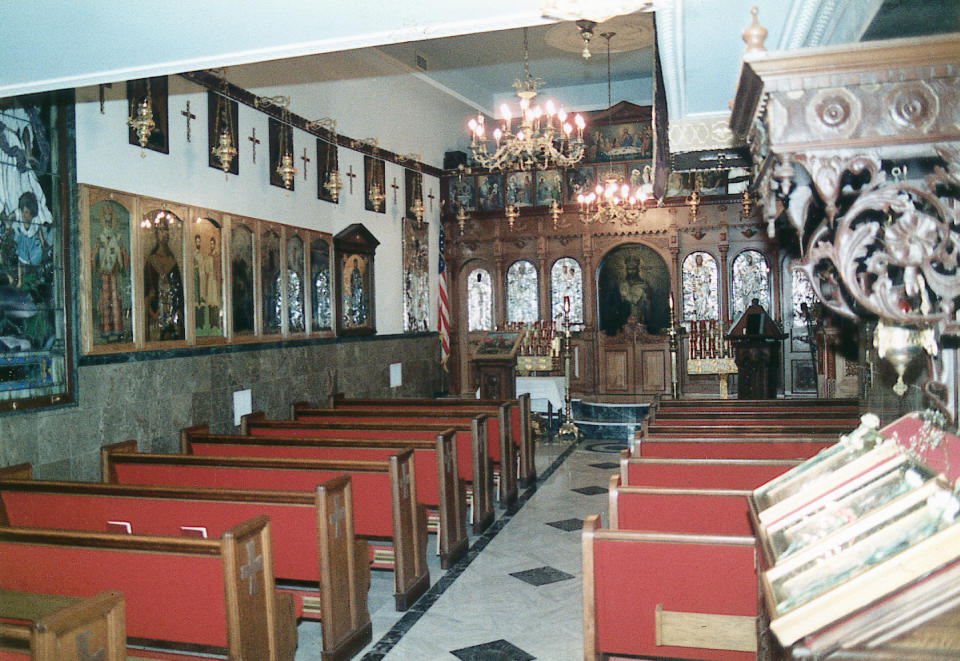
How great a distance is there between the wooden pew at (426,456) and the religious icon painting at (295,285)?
2907mm

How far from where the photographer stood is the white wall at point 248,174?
5914 millimetres

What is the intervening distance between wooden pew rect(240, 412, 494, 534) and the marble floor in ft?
0.76

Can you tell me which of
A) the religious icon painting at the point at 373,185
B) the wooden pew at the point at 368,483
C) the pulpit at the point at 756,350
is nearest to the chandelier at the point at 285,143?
the religious icon painting at the point at 373,185

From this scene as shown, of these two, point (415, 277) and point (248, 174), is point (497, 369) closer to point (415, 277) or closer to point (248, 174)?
point (415, 277)

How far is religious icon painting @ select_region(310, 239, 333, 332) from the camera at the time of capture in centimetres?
884

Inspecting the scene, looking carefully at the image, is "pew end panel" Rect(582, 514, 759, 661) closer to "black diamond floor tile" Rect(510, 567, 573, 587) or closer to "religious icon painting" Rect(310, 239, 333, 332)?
"black diamond floor tile" Rect(510, 567, 573, 587)

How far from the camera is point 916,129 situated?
73.2 inches

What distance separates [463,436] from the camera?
20.1 ft

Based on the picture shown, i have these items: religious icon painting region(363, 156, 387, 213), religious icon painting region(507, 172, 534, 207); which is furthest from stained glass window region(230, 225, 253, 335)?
religious icon painting region(507, 172, 534, 207)

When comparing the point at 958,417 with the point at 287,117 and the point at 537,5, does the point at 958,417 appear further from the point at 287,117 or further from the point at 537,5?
the point at 287,117

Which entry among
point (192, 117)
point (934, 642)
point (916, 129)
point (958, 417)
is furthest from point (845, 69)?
point (192, 117)

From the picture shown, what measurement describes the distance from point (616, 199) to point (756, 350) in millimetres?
2709

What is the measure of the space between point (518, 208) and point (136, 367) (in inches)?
308

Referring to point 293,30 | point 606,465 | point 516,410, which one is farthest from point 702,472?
point 606,465
